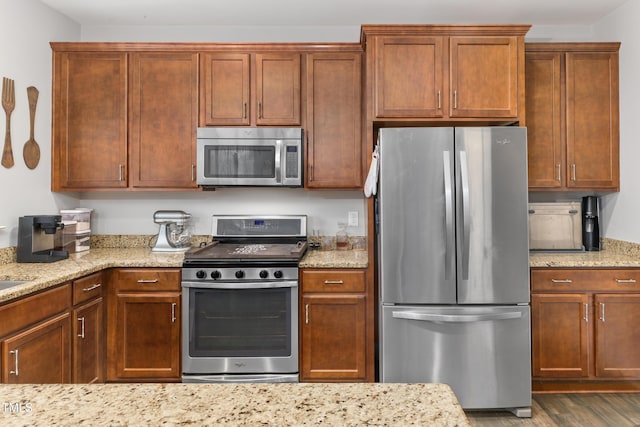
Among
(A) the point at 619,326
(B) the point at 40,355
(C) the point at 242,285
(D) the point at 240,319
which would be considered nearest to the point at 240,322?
(D) the point at 240,319

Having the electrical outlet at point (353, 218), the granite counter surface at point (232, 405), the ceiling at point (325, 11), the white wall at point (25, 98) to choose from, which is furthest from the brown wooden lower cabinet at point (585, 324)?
the white wall at point (25, 98)

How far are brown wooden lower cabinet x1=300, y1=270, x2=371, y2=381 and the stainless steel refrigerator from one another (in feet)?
0.89

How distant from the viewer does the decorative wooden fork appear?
259cm

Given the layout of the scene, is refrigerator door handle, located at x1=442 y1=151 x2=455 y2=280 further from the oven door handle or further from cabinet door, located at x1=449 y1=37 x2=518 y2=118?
the oven door handle

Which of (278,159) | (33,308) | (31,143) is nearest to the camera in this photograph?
(33,308)

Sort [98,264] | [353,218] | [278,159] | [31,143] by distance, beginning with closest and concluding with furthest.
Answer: [98,264] < [31,143] < [278,159] < [353,218]

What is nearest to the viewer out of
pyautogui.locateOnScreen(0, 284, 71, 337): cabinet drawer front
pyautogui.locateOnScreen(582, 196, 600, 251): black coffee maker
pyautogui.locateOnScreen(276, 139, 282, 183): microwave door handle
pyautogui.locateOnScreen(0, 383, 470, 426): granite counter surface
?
pyautogui.locateOnScreen(0, 383, 470, 426): granite counter surface

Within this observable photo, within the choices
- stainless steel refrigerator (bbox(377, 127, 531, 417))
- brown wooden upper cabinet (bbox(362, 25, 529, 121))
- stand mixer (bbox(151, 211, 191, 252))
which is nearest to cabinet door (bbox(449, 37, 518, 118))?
brown wooden upper cabinet (bbox(362, 25, 529, 121))

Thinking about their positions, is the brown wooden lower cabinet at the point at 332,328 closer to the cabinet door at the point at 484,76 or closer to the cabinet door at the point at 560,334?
the cabinet door at the point at 560,334

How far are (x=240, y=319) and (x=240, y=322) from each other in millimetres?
20

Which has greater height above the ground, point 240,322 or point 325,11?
point 325,11

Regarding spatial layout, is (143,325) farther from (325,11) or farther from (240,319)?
(325,11)

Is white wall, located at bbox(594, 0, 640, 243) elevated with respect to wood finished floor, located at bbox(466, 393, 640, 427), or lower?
elevated

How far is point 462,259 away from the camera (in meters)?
2.48
